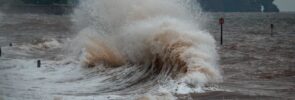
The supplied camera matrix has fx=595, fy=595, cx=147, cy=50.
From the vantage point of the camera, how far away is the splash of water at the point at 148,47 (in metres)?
15.0

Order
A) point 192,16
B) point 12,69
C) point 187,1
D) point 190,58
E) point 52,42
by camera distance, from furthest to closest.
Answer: point 52,42 → point 187,1 → point 192,16 → point 12,69 → point 190,58

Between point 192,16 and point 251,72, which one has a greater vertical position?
point 192,16

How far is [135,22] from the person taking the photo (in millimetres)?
22781

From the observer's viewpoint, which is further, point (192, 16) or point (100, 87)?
point (192, 16)

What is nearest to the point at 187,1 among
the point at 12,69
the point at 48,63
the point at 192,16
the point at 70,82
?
the point at 192,16

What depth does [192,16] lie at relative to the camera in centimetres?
2428

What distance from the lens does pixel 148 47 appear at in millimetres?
19344

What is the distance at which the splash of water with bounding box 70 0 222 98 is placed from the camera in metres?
15.0

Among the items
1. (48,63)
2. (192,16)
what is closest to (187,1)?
(192,16)

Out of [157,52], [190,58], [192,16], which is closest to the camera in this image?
[190,58]

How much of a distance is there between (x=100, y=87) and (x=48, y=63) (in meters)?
8.30

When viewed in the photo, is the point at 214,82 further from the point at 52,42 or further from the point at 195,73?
the point at 52,42

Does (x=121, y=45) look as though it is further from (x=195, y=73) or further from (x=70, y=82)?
(x=195, y=73)

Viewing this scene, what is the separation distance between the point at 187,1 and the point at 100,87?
38.6 ft
